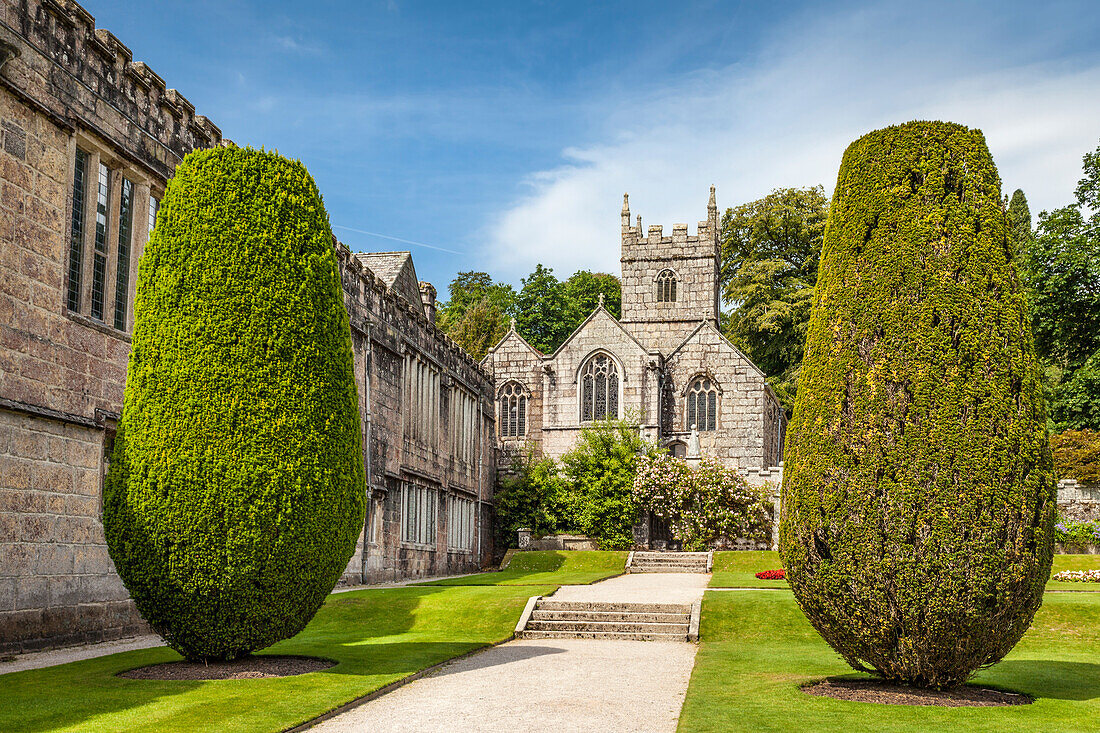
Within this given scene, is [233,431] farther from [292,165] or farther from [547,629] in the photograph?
[547,629]

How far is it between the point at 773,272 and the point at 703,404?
43.6 feet

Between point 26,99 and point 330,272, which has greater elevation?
point 26,99

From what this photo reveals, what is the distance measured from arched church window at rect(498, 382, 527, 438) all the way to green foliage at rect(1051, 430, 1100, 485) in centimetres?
2283

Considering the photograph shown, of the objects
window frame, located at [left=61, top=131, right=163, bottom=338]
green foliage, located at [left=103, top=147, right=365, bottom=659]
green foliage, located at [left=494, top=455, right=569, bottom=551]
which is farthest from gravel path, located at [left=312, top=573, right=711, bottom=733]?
green foliage, located at [left=494, top=455, right=569, bottom=551]

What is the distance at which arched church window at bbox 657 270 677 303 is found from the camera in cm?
5284

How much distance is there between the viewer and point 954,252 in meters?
9.09

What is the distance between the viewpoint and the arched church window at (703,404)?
4416 cm

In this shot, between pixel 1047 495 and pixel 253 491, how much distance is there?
24.2 ft

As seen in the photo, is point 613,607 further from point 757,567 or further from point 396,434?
point 757,567

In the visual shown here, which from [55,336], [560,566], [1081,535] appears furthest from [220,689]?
[1081,535]

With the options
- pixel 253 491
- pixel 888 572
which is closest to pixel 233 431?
pixel 253 491

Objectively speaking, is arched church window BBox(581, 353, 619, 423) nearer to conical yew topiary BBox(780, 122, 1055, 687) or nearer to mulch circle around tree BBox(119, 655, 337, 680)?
mulch circle around tree BBox(119, 655, 337, 680)

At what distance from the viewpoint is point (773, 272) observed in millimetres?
54219

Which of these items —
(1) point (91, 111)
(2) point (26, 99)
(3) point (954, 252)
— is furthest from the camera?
(1) point (91, 111)
